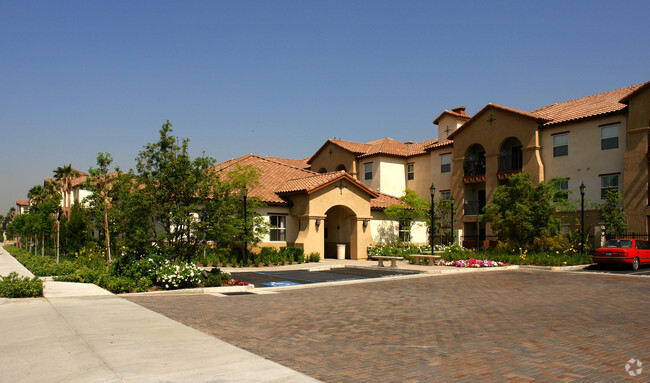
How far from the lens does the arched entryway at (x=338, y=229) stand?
3472cm

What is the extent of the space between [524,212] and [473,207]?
1314 cm

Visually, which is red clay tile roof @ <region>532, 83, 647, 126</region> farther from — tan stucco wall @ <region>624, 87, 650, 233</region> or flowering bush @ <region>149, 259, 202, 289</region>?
flowering bush @ <region>149, 259, 202, 289</region>

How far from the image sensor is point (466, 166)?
4103 cm

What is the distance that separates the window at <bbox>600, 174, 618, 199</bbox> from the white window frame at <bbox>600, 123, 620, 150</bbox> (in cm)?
190

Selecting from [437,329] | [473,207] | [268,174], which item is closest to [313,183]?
[268,174]

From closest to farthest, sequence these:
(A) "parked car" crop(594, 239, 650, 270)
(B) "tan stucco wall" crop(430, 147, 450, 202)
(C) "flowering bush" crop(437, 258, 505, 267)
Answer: (A) "parked car" crop(594, 239, 650, 270) < (C) "flowering bush" crop(437, 258, 505, 267) < (B) "tan stucco wall" crop(430, 147, 450, 202)

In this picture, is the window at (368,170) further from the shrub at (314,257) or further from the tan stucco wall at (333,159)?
the shrub at (314,257)

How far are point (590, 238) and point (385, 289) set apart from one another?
22.9 m

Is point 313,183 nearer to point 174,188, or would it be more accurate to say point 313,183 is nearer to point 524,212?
point 524,212

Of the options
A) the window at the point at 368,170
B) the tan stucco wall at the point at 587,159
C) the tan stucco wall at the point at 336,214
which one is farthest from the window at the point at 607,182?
the window at the point at 368,170

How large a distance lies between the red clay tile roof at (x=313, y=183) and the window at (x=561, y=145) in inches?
519

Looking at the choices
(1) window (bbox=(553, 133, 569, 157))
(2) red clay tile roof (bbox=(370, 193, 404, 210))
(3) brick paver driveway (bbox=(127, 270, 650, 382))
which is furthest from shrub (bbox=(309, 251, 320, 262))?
(1) window (bbox=(553, 133, 569, 157))

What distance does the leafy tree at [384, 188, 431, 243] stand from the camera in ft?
120

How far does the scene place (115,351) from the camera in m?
7.72
